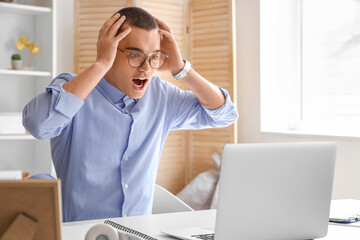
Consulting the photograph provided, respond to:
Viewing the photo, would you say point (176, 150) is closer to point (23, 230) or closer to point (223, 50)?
point (223, 50)

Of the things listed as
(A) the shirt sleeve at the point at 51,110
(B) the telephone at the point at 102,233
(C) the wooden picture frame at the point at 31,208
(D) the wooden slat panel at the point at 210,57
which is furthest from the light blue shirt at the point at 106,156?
(D) the wooden slat panel at the point at 210,57

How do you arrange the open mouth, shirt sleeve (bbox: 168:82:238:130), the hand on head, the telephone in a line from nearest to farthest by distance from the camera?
1. the telephone
2. the open mouth
3. the hand on head
4. shirt sleeve (bbox: 168:82:238:130)

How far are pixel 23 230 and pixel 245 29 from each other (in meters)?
3.30

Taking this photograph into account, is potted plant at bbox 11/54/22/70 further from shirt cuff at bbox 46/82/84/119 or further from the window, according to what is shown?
shirt cuff at bbox 46/82/84/119

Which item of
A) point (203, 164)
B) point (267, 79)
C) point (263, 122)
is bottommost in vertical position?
point (203, 164)

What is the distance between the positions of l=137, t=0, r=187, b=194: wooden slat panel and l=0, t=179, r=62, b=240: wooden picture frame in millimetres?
3068

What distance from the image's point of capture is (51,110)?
5.32 feet

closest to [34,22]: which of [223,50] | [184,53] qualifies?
[184,53]

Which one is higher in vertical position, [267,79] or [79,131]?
[267,79]

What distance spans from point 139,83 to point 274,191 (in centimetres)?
76

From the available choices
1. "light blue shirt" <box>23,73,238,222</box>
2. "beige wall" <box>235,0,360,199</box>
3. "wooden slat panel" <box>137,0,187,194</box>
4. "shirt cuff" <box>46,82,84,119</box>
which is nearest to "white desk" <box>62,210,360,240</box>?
"light blue shirt" <box>23,73,238,222</box>

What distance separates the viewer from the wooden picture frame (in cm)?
90

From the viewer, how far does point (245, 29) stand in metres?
3.99

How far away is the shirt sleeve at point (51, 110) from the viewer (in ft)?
5.32
